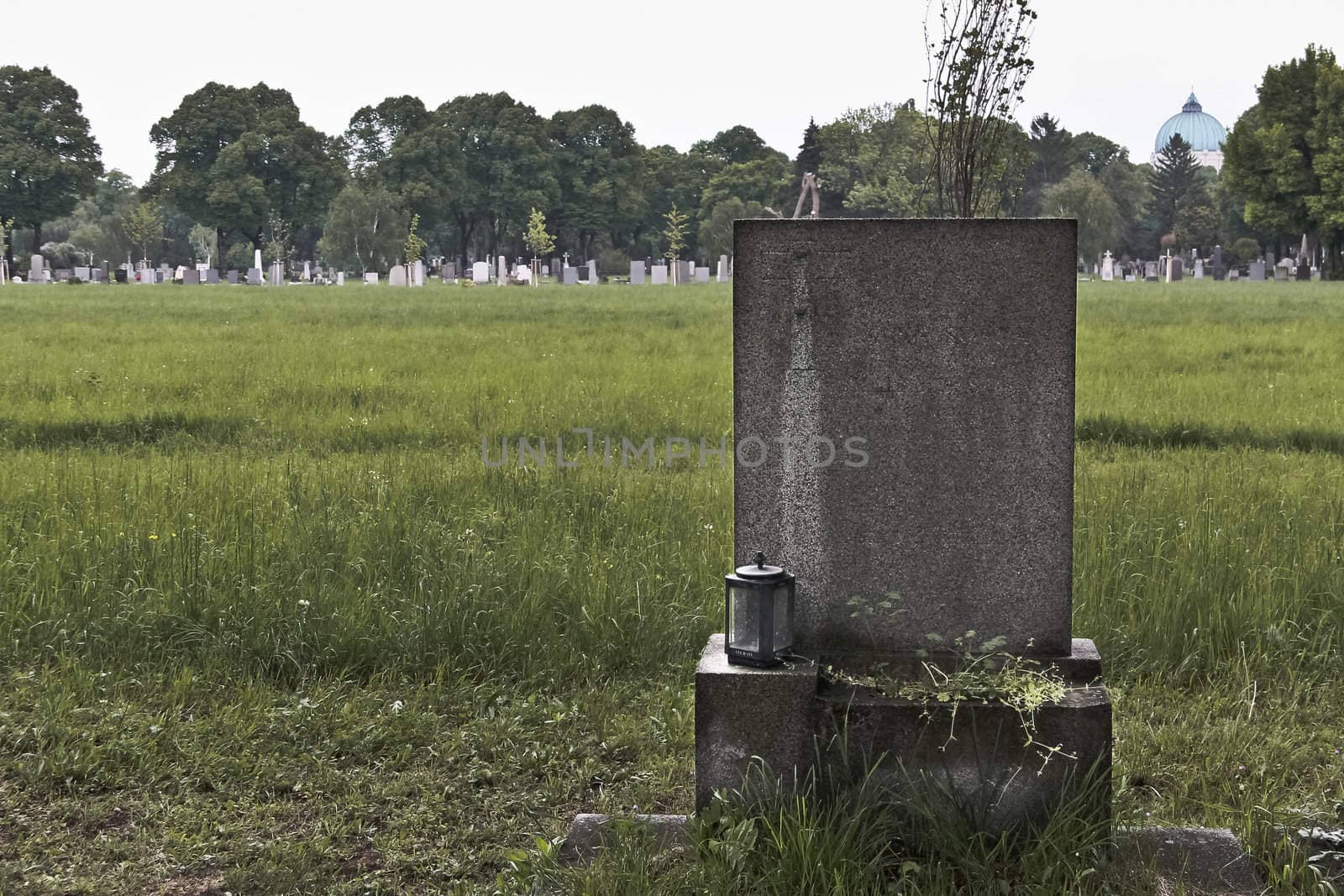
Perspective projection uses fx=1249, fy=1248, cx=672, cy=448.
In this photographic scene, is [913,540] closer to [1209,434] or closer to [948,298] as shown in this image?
[948,298]

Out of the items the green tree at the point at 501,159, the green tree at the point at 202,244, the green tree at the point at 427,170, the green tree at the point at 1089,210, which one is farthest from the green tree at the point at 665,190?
the green tree at the point at 202,244

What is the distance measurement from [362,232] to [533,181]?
61.0 feet

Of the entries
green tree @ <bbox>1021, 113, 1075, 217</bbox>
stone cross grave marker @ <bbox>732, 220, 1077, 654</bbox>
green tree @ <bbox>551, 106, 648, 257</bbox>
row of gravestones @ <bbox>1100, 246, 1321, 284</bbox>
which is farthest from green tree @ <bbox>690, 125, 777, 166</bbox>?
stone cross grave marker @ <bbox>732, 220, 1077, 654</bbox>

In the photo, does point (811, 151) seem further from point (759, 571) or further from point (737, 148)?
point (759, 571)

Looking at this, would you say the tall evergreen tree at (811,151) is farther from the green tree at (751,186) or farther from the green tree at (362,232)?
the green tree at (362,232)

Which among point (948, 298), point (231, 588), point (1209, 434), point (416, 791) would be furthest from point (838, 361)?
point (1209, 434)

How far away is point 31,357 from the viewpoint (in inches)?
610

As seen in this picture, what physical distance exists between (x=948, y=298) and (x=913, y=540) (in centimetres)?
70

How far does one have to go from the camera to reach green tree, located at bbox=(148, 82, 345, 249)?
265 feet

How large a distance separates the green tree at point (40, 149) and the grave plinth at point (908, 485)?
272 ft

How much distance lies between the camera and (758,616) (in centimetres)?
342

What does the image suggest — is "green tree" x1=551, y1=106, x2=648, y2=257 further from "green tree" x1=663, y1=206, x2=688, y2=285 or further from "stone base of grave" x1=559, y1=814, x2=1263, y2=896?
"stone base of grave" x1=559, y1=814, x2=1263, y2=896

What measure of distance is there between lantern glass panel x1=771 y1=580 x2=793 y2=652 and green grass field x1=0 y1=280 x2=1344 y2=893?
82 cm

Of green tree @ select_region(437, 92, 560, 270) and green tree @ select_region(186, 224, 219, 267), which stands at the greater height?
green tree @ select_region(437, 92, 560, 270)
